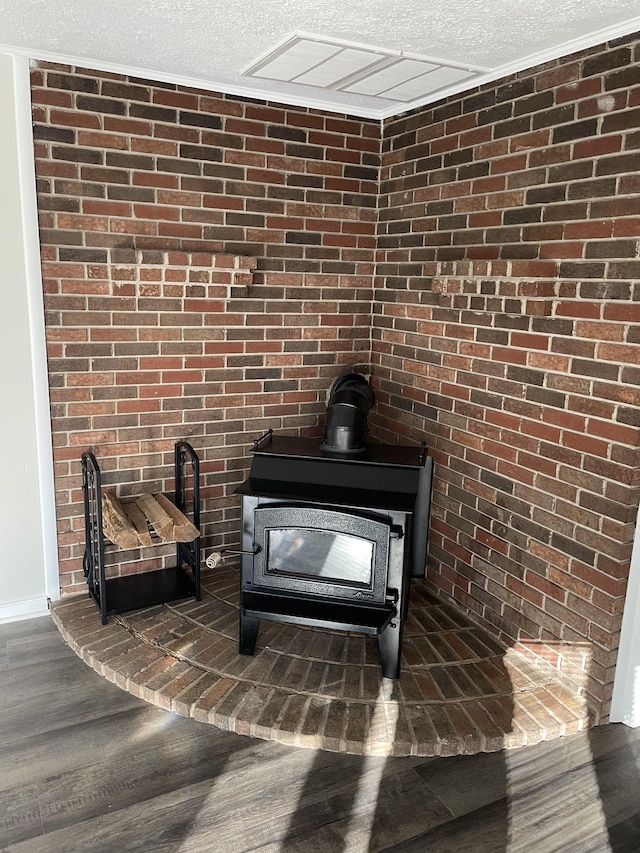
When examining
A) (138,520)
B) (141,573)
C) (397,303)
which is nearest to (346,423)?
(397,303)

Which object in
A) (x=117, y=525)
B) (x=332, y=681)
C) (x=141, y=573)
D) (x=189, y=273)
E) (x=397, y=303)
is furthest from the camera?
(x=397, y=303)

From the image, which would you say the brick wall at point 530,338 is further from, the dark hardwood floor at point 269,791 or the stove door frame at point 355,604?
the stove door frame at point 355,604

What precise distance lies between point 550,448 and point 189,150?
6.82 feet

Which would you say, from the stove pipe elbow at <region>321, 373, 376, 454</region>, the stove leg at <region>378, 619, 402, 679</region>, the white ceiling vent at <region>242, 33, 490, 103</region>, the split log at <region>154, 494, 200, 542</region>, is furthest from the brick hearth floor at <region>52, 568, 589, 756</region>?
the white ceiling vent at <region>242, 33, 490, 103</region>

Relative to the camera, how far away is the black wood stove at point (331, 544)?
263 centimetres

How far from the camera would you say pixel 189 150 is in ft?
10.2

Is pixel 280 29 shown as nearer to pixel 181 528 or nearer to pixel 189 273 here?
pixel 189 273

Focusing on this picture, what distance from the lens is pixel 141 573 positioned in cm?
340

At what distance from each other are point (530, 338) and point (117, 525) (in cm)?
191

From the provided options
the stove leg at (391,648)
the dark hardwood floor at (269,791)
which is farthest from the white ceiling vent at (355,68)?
the dark hardwood floor at (269,791)

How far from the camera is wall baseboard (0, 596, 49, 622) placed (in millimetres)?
3113

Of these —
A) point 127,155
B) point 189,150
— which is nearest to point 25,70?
point 127,155

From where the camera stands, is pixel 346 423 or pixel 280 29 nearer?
pixel 280 29

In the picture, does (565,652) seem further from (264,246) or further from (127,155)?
(127,155)
